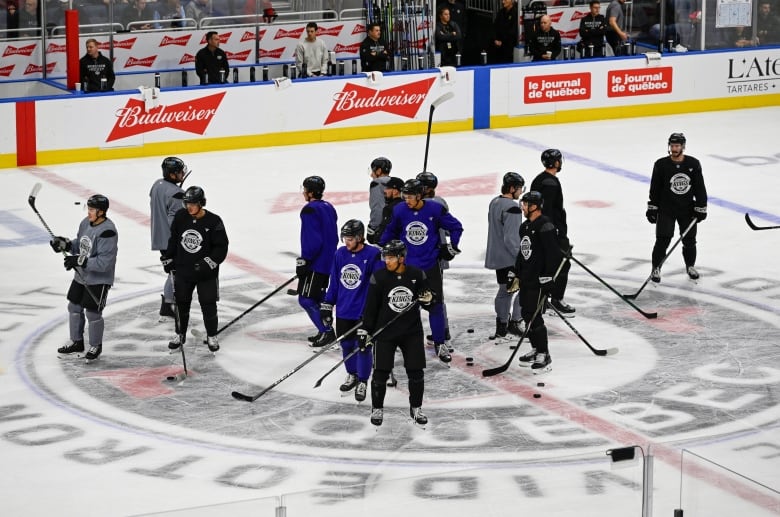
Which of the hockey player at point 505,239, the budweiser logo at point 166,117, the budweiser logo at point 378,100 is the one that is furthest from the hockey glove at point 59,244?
the budweiser logo at point 378,100

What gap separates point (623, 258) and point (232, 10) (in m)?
11.1

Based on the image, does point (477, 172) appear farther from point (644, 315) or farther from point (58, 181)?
point (644, 315)

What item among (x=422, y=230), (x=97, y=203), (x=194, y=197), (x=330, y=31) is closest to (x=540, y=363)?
(x=422, y=230)

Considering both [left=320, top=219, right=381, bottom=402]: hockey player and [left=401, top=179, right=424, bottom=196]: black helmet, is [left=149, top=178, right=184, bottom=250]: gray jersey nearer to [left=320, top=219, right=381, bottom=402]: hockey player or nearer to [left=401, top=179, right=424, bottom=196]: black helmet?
[left=401, top=179, right=424, bottom=196]: black helmet

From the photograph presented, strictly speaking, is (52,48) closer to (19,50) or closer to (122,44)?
(19,50)

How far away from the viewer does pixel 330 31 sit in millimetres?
24781

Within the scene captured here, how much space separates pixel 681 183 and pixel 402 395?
428cm

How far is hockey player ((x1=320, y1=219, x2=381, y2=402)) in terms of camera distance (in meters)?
10.2

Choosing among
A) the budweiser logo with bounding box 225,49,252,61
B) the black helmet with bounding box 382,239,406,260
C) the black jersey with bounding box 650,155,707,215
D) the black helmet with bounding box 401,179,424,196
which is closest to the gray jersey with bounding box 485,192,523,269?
the black helmet with bounding box 401,179,424,196

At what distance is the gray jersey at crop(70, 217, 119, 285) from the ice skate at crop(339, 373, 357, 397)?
6.88ft

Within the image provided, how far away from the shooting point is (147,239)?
15812 mm

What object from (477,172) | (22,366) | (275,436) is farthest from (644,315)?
(477,172)

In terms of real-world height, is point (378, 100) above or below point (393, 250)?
above

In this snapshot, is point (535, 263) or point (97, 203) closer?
point (535, 263)
